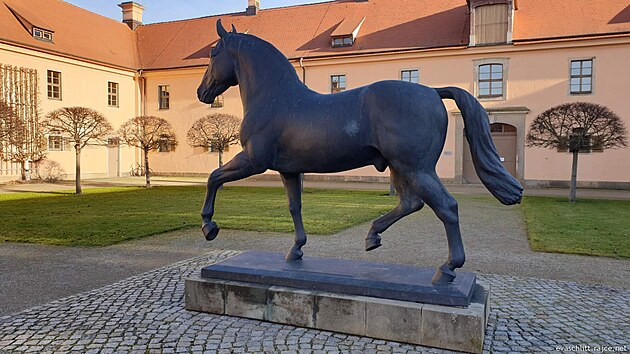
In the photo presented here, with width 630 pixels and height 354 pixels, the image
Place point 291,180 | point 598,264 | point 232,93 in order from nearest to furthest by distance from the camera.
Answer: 1. point 291,180
2. point 598,264
3. point 232,93

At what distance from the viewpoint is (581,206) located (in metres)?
14.0

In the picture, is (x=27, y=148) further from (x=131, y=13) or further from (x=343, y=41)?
(x=343, y=41)

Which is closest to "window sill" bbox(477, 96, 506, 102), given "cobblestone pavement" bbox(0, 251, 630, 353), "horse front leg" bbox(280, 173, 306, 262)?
"cobblestone pavement" bbox(0, 251, 630, 353)

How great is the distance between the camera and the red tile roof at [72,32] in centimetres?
2314

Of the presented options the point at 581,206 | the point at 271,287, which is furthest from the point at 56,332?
the point at 581,206

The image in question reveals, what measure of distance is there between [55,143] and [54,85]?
9.87 feet

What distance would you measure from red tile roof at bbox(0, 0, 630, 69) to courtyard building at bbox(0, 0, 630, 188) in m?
0.08

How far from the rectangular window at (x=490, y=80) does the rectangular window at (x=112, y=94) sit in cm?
2064

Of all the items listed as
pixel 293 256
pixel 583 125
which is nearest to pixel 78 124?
pixel 293 256

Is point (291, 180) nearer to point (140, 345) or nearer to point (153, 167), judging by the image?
point (140, 345)

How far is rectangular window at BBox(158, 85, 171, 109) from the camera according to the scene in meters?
29.5

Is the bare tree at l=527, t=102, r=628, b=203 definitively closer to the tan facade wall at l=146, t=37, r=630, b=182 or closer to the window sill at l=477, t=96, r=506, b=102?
the tan facade wall at l=146, t=37, r=630, b=182

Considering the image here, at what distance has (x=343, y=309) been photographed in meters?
3.79

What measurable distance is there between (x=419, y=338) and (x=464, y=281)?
0.65m
